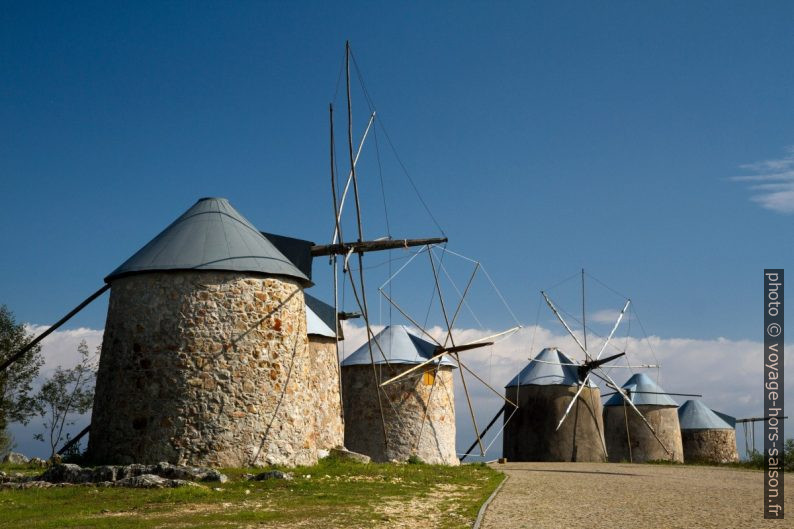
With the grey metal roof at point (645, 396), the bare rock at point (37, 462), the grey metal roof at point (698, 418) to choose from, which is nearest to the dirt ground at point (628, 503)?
the bare rock at point (37, 462)

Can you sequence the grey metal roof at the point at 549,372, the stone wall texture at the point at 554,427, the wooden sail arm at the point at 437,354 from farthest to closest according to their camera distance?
the grey metal roof at the point at 549,372 < the stone wall texture at the point at 554,427 < the wooden sail arm at the point at 437,354

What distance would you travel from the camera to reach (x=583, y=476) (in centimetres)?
2469

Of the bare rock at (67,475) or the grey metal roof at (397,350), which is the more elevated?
the grey metal roof at (397,350)

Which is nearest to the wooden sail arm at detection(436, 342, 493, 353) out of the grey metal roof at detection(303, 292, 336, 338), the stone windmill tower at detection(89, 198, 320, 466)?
the grey metal roof at detection(303, 292, 336, 338)

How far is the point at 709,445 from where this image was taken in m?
49.6

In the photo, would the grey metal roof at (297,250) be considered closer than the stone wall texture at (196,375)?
No

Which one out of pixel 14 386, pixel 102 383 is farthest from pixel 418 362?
pixel 14 386

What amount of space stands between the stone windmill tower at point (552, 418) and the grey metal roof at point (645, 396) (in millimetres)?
5327

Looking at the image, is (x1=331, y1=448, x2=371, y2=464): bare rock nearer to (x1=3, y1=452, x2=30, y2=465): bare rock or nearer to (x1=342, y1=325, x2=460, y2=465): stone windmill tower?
(x1=342, y1=325, x2=460, y2=465): stone windmill tower

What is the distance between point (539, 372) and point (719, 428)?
16.8 meters

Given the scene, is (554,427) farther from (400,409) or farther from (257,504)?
(257,504)

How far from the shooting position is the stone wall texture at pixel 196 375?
19.9m

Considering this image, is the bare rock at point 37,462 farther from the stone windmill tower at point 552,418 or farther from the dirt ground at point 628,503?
the stone windmill tower at point 552,418

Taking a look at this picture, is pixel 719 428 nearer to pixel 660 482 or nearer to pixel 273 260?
pixel 660 482
